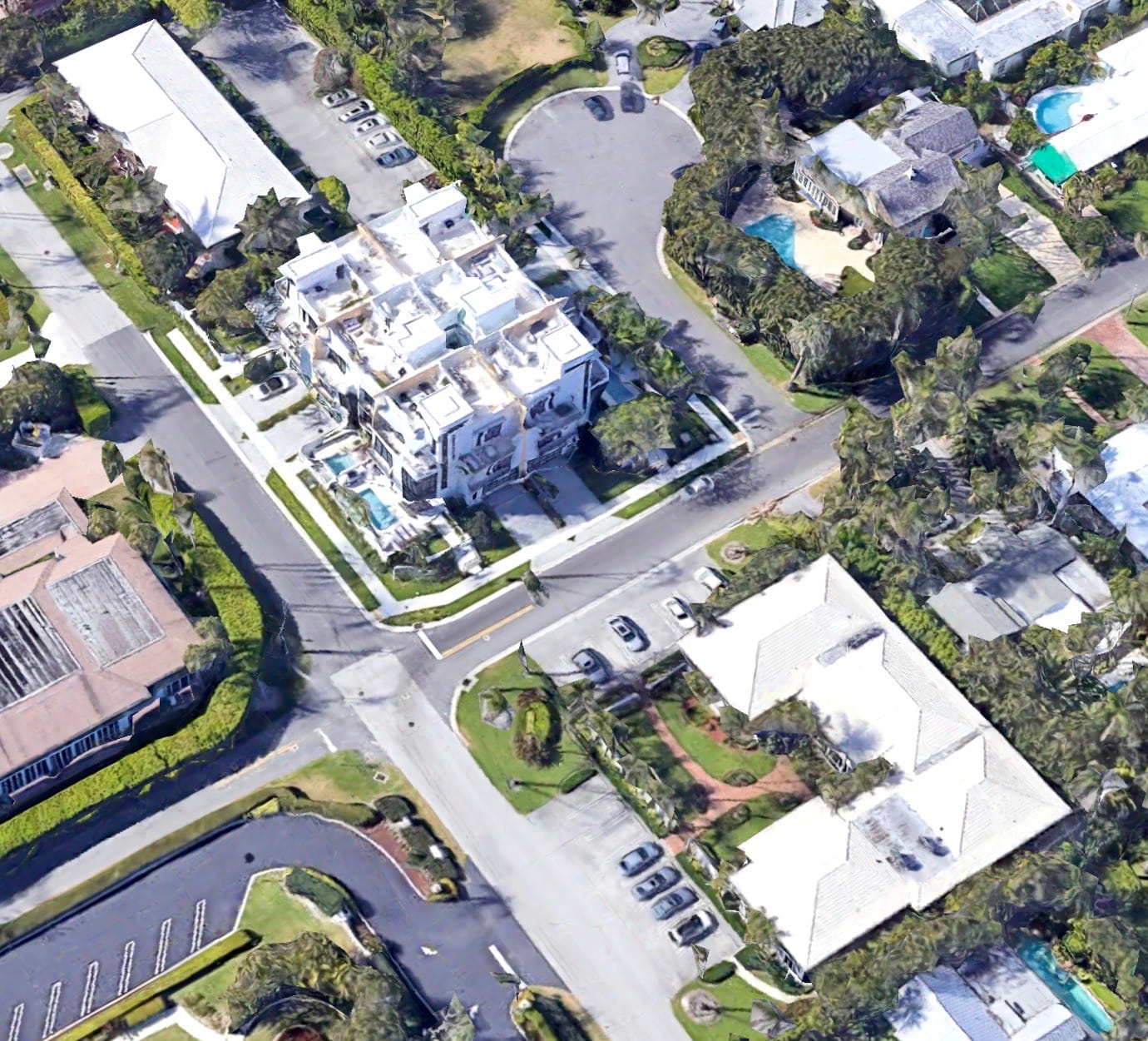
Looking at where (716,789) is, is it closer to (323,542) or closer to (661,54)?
(323,542)

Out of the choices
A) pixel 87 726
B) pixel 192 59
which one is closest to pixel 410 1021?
pixel 87 726

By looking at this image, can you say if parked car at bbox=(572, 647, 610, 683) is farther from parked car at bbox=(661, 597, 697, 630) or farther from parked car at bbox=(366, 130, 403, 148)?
parked car at bbox=(366, 130, 403, 148)

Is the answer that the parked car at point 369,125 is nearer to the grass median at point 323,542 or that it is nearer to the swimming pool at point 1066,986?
the grass median at point 323,542

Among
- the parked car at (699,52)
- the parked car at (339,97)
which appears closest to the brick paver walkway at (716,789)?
the parked car at (339,97)

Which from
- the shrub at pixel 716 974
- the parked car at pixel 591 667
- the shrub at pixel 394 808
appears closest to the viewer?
the shrub at pixel 716 974

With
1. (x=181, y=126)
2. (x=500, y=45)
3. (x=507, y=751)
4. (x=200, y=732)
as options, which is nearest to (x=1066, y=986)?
(x=507, y=751)

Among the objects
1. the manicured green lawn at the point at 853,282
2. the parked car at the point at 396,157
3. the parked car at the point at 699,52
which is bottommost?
the manicured green lawn at the point at 853,282
